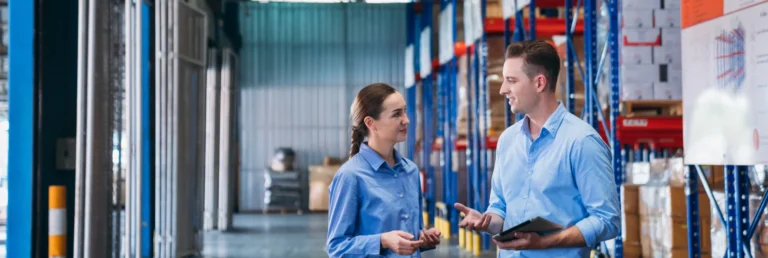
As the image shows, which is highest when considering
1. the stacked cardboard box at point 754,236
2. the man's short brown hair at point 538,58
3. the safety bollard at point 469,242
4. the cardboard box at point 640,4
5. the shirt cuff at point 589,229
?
the cardboard box at point 640,4

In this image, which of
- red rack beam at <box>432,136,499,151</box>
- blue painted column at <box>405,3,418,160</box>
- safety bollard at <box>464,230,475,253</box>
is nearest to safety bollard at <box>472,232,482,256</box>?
safety bollard at <box>464,230,475,253</box>

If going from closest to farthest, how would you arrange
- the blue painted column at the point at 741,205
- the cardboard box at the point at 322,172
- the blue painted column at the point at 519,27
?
the blue painted column at the point at 741,205
the blue painted column at the point at 519,27
the cardboard box at the point at 322,172

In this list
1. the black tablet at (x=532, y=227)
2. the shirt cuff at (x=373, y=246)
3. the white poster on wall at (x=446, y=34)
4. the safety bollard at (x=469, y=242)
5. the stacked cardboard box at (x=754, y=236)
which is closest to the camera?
the black tablet at (x=532, y=227)

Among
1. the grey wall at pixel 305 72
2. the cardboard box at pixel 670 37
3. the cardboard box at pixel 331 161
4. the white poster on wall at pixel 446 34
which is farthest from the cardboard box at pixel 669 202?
the grey wall at pixel 305 72

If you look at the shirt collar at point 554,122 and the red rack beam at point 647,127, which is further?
the red rack beam at point 647,127

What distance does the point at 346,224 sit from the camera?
3.00 meters

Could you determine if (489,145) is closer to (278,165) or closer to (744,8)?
(744,8)

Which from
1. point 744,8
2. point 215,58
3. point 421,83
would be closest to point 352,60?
point 421,83

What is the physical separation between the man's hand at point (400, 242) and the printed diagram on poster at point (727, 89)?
2122mm

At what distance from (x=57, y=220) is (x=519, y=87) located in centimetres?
365

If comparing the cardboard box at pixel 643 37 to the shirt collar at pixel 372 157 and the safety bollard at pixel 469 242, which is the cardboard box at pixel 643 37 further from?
the safety bollard at pixel 469 242

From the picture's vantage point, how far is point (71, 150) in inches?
242

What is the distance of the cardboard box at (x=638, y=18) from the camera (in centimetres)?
617

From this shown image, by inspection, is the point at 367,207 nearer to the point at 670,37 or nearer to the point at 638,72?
the point at 638,72
